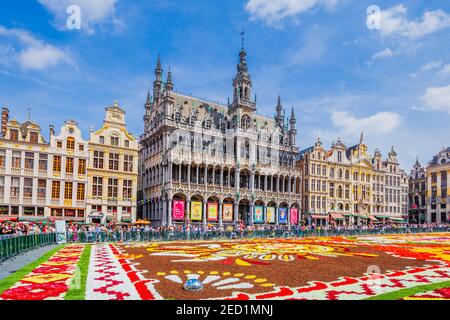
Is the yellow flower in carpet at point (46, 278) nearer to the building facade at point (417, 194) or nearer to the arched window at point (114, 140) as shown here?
the arched window at point (114, 140)

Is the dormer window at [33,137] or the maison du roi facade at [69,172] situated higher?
the dormer window at [33,137]

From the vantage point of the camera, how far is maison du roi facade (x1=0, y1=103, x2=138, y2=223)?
139ft

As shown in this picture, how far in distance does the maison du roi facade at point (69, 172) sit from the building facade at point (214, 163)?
4974mm

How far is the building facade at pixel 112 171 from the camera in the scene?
154 feet

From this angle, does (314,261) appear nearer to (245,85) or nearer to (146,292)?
(146,292)

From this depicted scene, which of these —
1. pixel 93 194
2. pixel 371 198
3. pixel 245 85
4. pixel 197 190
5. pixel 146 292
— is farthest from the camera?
pixel 371 198

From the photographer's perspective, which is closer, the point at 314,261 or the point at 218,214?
the point at 314,261

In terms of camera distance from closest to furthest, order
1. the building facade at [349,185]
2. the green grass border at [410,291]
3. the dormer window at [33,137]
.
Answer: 1. the green grass border at [410,291]
2. the dormer window at [33,137]
3. the building facade at [349,185]

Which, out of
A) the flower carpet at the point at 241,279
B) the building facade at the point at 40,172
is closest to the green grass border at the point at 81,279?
the flower carpet at the point at 241,279

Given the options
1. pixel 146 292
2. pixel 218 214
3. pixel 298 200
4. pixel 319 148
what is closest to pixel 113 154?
pixel 218 214

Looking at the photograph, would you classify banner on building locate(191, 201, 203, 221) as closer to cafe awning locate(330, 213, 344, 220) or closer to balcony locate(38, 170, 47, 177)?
balcony locate(38, 170, 47, 177)

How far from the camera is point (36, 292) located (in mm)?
10258

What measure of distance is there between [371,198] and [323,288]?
221 feet

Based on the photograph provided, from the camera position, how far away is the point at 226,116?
61344 mm
